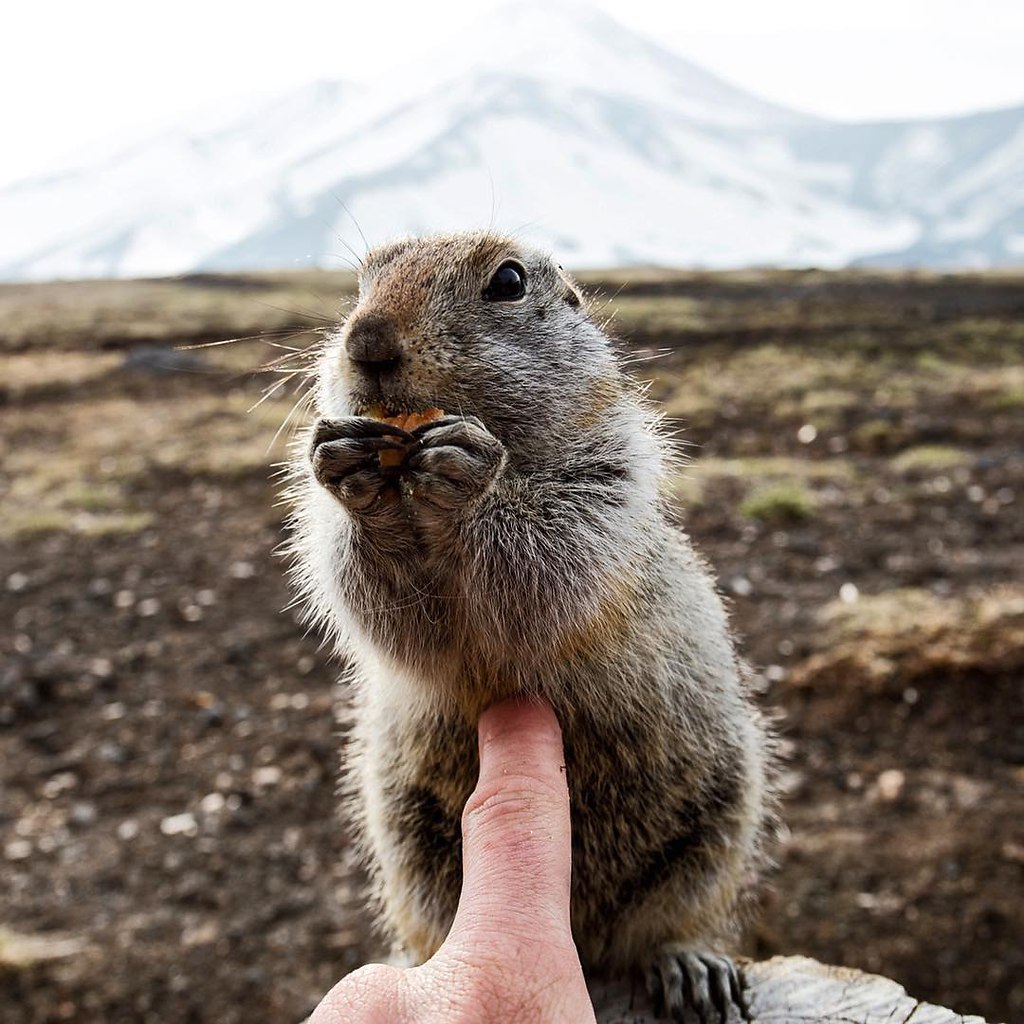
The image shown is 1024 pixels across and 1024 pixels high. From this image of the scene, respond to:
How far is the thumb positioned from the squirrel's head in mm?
973

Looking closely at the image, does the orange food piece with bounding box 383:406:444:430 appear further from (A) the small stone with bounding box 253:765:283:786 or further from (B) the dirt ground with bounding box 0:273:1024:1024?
(A) the small stone with bounding box 253:765:283:786

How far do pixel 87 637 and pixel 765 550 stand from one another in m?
6.04

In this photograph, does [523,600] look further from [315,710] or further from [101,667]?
[101,667]

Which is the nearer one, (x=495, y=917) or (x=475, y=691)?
(x=495, y=917)

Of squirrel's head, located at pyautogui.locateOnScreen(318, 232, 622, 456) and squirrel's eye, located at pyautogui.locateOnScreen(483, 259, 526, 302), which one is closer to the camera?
squirrel's head, located at pyautogui.locateOnScreen(318, 232, 622, 456)

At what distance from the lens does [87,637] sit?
7945 millimetres

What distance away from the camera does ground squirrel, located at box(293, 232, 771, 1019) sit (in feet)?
8.97

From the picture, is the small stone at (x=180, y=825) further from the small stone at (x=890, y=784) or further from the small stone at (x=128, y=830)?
the small stone at (x=890, y=784)

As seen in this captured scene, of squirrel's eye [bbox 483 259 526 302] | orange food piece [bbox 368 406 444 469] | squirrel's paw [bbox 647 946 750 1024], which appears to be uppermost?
squirrel's eye [bbox 483 259 526 302]

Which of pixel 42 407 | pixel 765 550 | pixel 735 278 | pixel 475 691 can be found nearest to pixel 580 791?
pixel 475 691

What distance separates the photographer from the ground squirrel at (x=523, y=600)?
273 cm

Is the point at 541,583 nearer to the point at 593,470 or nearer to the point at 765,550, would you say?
the point at 593,470

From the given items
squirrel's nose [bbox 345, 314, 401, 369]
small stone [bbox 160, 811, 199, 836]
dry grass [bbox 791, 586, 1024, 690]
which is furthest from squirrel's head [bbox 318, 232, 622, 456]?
dry grass [bbox 791, 586, 1024, 690]

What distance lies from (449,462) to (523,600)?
21.3 inches
